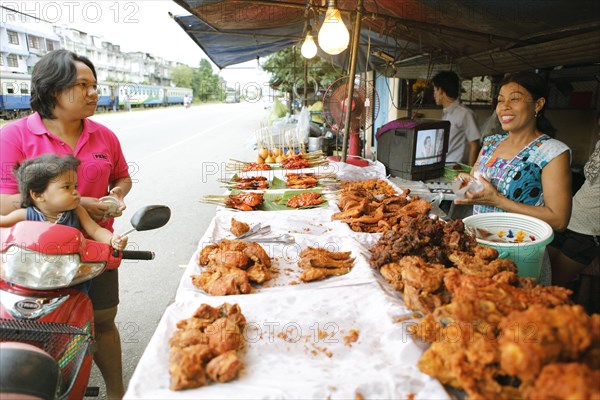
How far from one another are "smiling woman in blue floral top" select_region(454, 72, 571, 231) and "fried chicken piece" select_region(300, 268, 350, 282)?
3.77 ft

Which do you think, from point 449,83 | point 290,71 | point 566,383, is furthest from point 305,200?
point 290,71

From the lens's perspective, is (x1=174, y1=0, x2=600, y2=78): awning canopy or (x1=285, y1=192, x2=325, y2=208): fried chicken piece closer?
(x1=285, y1=192, x2=325, y2=208): fried chicken piece

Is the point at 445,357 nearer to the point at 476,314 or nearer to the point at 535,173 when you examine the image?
the point at 476,314

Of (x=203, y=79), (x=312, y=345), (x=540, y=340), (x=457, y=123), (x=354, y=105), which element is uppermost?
(x=203, y=79)

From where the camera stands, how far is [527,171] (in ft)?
9.22

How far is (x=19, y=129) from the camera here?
2311 mm

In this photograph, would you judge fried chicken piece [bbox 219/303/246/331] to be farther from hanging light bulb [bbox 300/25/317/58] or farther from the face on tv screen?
hanging light bulb [bbox 300/25/317/58]

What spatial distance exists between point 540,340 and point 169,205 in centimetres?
775

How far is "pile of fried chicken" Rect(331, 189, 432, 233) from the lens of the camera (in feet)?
9.80

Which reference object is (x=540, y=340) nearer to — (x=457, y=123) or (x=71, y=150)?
(x=71, y=150)

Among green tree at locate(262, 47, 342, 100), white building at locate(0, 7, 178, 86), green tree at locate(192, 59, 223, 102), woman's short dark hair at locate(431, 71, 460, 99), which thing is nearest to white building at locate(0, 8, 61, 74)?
white building at locate(0, 7, 178, 86)

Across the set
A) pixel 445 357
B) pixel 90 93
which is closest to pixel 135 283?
pixel 90 93

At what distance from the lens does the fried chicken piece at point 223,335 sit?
1.55m

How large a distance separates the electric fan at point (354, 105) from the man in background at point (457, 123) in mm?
1063
